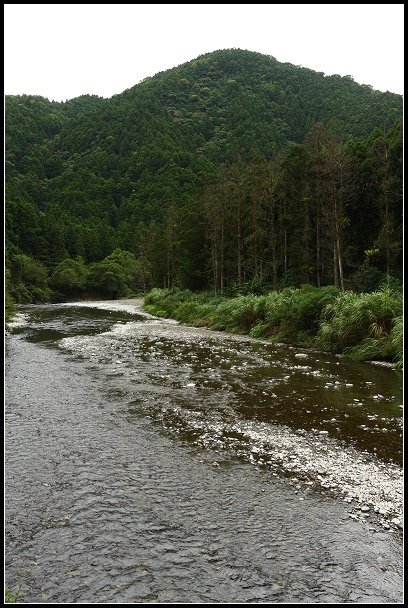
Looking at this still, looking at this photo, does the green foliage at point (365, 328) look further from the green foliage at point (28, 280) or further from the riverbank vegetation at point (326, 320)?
the green foliage at point (28, 280)


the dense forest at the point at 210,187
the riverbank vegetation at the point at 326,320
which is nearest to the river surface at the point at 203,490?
the riverbank vegetation at the point at 326,320

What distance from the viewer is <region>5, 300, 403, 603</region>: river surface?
5281 mm

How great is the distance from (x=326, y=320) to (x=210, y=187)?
32.8 metres

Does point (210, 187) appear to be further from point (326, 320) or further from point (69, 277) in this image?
point (69, 277)

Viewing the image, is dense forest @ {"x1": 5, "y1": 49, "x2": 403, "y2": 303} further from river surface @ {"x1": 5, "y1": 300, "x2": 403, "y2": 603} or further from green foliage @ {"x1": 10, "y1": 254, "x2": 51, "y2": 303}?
river surface @ {"x1": 5, "y1": 300, "x2": 403, "y2": 603}

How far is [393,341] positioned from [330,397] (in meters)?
6.79

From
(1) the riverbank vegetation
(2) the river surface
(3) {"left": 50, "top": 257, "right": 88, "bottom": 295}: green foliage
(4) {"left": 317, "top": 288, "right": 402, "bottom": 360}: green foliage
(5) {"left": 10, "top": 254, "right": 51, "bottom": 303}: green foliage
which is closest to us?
(2) the river surface

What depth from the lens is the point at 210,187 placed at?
5259cm

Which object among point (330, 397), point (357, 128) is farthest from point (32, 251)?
point (330, 397)

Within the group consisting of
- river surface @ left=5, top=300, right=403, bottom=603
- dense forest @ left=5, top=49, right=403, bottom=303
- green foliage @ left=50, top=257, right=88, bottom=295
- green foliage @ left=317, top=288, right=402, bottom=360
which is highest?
dense forest @ left=5, top=49, right=403, bottom=303

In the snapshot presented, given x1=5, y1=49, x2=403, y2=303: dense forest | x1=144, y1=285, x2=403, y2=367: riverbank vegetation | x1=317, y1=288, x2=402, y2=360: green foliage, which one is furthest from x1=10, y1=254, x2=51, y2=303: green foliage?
x1=317, y1=288, x2=402, y2=360: green foliage

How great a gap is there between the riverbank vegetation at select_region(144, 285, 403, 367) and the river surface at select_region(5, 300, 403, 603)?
465 centimetres

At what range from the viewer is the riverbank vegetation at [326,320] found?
1972cm

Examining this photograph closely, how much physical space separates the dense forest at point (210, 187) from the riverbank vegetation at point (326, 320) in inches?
186
